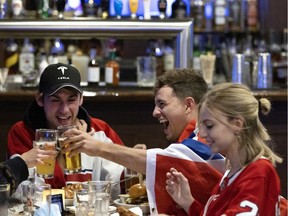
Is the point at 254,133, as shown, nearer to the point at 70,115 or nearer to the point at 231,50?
the point at 70,115

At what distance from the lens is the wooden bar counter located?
5.88 metres

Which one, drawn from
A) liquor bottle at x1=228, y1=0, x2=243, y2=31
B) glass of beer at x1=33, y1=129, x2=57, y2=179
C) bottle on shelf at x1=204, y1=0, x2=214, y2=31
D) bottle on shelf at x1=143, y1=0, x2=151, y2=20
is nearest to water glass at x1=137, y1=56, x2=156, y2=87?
bottle on shelf at x1=143, y1=0, x2=151, y2=20

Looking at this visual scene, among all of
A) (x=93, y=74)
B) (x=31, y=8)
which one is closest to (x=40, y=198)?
(x=93, y=74)

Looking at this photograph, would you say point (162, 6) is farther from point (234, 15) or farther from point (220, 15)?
point (234, 15)

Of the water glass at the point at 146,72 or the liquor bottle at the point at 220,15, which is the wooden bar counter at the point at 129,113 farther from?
the liquor bottle at the point at 220,15

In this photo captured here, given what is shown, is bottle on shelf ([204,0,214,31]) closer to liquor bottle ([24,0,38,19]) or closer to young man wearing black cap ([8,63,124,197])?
liquor bottle ([24,0,38,19])

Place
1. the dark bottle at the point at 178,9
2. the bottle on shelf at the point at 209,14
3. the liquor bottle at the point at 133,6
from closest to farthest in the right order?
the liquor bottle at the point at 133,6
the dark bottle at the point at 178,9
the bottle on shelf at the point at 209,14

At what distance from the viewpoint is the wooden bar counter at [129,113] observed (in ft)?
19.3

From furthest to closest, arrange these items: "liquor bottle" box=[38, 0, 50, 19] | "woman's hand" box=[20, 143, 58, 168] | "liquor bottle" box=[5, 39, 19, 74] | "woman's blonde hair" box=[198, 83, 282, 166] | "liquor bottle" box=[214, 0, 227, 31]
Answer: "liquor bottle" box=[214, 0, 227, 31]
"liquor bottle" box=[5, 39, 19, 74]
"liquor bottle" box=[38, 0, 50, 19]
"woman's hand" box=[20, 143, 58, 168]
"woman's blonde hair" box=[198, 83, 282, 166]

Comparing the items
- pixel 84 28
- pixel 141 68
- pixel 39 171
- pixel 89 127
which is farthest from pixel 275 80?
pixel 39 171

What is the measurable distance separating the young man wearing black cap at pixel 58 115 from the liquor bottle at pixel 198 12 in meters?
5.47

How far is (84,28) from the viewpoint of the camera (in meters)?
6.09

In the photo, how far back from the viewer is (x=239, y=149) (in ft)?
9.46

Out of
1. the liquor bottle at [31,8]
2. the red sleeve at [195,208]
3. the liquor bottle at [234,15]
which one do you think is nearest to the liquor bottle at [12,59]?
the liquor bottle at [31,8]
